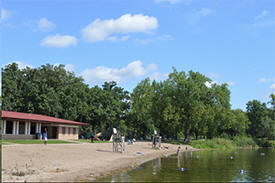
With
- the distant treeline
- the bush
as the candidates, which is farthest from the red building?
the bush

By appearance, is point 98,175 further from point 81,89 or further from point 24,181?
point 81,89

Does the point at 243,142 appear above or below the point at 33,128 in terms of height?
below

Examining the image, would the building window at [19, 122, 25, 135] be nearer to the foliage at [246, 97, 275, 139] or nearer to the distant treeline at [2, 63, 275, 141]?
the distant treeline at [2, 63, 275, 141]

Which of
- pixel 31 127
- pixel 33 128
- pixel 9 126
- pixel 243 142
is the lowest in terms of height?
pixel 243 142

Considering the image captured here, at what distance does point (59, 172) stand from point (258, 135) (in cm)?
7694

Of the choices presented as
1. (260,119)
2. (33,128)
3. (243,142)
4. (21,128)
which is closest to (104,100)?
(33,128)

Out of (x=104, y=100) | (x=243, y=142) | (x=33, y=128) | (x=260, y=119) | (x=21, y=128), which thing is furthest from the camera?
(x=260, y=119)

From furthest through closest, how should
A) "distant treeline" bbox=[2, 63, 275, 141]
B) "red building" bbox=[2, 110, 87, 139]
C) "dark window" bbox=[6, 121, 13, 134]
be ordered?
1. "distant treeline" bbox=[2, 63, 275, 141]
2. "dark window" bbox=[6, 121, 13, 134]
3. "red building" bbox=[2, 110, 87, 139]

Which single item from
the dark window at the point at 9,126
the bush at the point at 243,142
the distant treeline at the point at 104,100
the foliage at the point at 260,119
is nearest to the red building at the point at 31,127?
the dark window at the point at 9,126

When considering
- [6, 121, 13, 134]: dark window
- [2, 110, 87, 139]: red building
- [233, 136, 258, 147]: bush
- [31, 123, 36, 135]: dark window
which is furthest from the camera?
[233, 136, 258, 147]: bush

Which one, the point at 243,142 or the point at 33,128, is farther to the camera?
the point at 243,142

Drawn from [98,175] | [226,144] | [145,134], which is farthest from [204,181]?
[145,134]

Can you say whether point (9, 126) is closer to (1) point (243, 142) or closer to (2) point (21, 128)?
(2) point (21, 128)

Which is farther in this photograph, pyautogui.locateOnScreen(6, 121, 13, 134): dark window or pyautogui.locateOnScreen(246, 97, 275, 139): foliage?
pyautogui.locateOnScreen(246, 97, 275, 139): foliage
